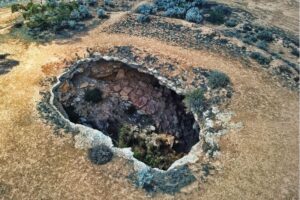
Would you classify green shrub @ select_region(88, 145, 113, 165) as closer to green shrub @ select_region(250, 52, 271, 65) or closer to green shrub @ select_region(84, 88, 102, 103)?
green shrub @ select_region(84, 88, 102, 103)

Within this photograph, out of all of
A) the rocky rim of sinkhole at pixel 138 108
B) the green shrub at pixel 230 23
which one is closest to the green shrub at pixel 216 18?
the green shrub at pixel 230 23

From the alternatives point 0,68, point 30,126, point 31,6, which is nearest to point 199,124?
point 30,126

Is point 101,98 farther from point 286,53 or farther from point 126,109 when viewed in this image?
point 286,53

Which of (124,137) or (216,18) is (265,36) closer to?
(216,18)

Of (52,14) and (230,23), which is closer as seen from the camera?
(52,14)

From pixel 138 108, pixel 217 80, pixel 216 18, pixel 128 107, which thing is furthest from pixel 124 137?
pixel 216 18

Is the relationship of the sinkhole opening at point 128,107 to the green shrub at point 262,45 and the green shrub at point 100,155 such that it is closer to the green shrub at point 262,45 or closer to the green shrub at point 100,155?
the green shrub at point 100,155
